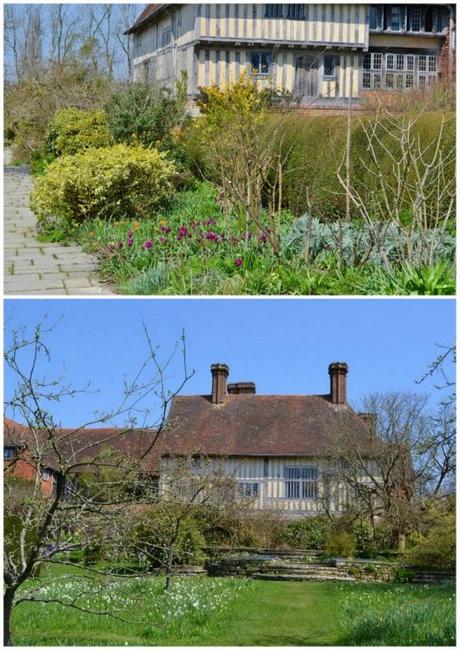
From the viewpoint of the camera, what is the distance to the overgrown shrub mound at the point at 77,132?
1684cm

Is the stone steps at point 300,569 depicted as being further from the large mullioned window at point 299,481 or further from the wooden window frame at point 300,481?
the large mullioned window at point 299,481

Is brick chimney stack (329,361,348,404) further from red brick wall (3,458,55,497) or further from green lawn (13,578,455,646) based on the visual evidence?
green lawn (13,578,455,646)

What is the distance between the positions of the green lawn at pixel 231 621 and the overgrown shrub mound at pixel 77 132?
10257 mm

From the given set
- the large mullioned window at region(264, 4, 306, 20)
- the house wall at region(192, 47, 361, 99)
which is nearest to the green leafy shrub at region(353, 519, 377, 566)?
the house wall at region(192, 47, 361, 99)

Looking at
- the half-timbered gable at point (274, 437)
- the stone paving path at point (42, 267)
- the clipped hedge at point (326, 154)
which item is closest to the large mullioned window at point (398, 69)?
the half-timbered gable at point (274, 437)

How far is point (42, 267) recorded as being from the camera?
8805 millimetres

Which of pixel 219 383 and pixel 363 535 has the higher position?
pixel 219 383

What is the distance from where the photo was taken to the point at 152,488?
5086mm

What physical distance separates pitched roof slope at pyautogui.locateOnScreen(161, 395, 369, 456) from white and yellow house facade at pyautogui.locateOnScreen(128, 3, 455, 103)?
31.4ft

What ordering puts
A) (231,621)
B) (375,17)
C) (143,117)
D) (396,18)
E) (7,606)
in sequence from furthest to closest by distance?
(396,18)
(375,17)
(143,117)
(231,621)
(7,606)

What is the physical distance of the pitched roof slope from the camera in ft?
60.0

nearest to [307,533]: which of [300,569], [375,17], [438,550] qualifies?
[300,569]

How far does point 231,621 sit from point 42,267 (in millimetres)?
4203

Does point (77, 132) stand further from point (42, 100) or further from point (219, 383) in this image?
point (219, 383)
